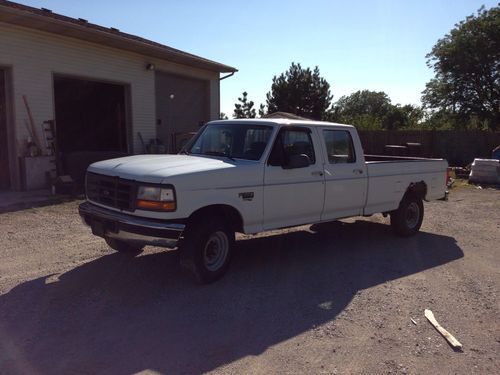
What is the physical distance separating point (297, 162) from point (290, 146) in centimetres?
40

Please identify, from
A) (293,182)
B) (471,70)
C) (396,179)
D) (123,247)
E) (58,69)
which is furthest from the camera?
(471,70)

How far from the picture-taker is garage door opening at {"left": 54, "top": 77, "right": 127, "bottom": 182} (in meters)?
17.1

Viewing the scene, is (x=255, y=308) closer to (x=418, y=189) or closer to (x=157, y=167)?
(x=157, y=167)

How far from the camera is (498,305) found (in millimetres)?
5199

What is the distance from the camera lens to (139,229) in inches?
198

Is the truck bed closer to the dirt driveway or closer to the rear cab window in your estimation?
the rear cab window

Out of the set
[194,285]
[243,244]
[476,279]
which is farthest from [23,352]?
[476,279]

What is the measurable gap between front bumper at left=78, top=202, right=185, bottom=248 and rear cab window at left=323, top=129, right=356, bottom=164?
2.71m

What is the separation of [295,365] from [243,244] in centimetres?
381

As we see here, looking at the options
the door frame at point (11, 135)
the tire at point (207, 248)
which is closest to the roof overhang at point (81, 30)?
the door frame at point (11, 135)

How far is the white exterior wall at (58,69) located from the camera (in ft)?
40.1

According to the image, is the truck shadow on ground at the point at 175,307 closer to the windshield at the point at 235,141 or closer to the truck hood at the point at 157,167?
the truck hood at the point at 157,167

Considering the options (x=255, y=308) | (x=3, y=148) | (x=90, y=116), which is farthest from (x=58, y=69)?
(x=255, y=308)

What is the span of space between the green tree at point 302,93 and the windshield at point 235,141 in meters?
38.1
